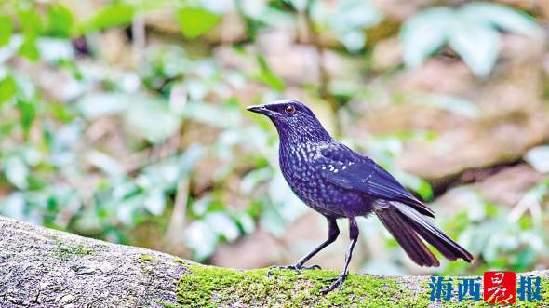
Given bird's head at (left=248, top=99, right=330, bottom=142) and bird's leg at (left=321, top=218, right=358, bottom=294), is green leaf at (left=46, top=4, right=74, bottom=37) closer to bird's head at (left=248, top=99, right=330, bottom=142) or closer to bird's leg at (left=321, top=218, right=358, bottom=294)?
bird's head at (left=248, top=99, right=330, bottom=142)

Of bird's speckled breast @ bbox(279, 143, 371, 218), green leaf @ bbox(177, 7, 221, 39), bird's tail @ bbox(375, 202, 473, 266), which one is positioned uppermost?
green leaf @ bbox(177, 7, 221, 39)

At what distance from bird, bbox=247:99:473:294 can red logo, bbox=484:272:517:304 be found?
0.20 feet

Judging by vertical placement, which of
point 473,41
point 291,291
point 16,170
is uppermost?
point 473,41

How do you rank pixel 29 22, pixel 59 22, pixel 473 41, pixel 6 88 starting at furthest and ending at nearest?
1. pixel 59 22
2. pixel 29 22
3. pixel 6 88
4. pixel 473 41

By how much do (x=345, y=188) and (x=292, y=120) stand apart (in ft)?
0.51

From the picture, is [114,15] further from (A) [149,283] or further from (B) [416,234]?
(B) [416,234]

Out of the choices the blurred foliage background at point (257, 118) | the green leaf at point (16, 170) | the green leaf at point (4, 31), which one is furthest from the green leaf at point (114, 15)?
the green leaf at point (16, 170)

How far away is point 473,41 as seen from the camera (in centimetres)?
160

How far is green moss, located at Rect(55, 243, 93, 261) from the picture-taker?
4.23 feet

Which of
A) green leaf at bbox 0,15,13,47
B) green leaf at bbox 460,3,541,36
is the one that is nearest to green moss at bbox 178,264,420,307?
green leaf at bbox 460,3,541,36

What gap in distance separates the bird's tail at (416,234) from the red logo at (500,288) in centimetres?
6

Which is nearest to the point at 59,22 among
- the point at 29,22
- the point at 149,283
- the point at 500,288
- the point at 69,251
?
the point at 29,22

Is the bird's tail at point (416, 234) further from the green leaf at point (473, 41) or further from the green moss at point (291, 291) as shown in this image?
the green leaf at point (473, 41)

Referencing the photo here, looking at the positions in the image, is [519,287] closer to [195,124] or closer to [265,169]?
[265,169]
